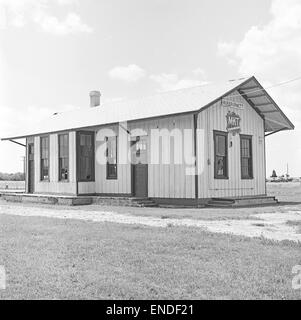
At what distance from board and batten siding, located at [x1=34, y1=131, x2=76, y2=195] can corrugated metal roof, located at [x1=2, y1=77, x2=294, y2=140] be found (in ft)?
1.98

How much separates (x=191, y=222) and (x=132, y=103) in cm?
1266

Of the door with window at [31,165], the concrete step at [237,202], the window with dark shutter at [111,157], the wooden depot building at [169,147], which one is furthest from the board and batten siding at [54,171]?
the concrete step at [237,202]

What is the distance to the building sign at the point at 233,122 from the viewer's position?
19.5m

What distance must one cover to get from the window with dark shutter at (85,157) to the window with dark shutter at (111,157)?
3.54 ft

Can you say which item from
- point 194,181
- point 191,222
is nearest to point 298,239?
point 191,222

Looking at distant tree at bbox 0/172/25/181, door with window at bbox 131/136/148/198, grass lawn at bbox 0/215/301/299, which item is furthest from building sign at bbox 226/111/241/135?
distant tree at bbox 0/172/25/181

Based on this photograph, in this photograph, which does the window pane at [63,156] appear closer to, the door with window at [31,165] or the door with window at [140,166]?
the door with window at [31,165]

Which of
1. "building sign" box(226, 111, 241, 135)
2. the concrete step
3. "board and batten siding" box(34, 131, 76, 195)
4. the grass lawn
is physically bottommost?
the grass lawn

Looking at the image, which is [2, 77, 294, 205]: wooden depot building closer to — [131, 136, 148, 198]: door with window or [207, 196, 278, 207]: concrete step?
→ [131, 136, 148, 198]: door with window

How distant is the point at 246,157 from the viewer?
20859mm

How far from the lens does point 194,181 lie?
17391mm

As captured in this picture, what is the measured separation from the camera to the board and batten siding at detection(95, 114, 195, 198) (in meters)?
17.7

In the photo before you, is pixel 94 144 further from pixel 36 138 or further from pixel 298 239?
pixel 298 239

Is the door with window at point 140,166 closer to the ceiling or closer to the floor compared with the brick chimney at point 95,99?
closer to the floor
